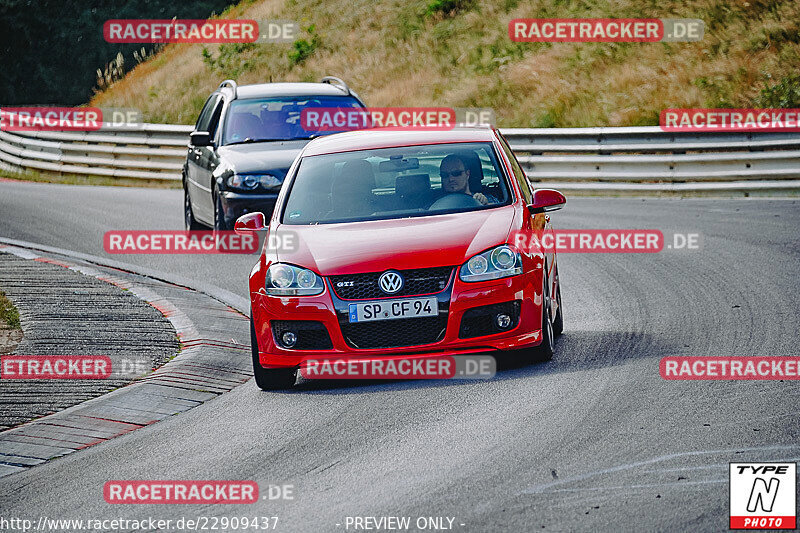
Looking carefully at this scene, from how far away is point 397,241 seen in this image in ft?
27.2

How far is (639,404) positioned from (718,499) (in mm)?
1863

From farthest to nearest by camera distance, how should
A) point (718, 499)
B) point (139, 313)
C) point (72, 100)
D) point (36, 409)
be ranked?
point (72, 100)
point (139, 313)
point (36, 409)
point (718, 499)

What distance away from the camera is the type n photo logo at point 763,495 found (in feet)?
16.9

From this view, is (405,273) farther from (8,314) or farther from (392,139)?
(8,314)

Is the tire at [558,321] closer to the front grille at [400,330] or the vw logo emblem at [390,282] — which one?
the front grille at [400,330]

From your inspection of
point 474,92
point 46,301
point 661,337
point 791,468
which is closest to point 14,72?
point 474,92

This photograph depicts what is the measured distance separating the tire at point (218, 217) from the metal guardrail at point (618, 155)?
8.24 metres

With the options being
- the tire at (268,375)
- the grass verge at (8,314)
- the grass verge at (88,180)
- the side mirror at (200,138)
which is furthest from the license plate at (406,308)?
the grass verge at (88,180)

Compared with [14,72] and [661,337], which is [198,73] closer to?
[14,72]

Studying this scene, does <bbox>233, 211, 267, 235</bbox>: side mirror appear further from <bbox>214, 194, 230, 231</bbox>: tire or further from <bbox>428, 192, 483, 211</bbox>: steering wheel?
<bbox>214, 194, 230, 231</bbox>: tire

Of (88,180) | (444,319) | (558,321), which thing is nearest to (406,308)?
(444,319)

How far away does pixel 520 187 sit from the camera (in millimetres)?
9250

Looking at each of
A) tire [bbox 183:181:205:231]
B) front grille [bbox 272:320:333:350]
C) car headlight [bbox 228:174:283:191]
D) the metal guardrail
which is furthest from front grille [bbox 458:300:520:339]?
the metal guardrail

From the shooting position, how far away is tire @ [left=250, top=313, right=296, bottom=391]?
27.5ft
